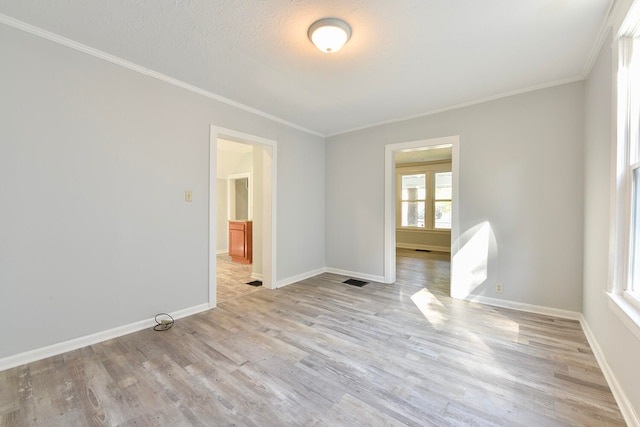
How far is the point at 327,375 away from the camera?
1914 millimetres

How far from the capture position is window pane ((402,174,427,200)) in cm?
772

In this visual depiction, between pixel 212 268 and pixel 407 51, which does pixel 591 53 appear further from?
pixel 212 268

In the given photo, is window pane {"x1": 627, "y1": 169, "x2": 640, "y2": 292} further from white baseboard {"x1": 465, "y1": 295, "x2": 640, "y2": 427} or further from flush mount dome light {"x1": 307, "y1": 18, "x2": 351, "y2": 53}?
flush mount dome light {"x1": 307, "y1": 18, "x2": 351, "y2": 53}

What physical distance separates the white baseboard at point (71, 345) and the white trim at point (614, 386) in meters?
3.60

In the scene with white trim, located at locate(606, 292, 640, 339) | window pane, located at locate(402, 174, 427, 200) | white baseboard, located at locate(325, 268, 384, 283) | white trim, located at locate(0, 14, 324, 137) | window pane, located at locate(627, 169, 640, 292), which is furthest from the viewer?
window pane, located at locate(402, 174, 427, 200)

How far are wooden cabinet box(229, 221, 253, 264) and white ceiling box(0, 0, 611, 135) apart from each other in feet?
10.2

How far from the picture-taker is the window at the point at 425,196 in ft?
24.2

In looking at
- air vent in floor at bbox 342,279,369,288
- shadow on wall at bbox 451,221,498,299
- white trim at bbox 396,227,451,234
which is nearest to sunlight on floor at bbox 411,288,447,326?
shadow on wall at bbox 451,221,498,299

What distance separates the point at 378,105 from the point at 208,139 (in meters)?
2.25

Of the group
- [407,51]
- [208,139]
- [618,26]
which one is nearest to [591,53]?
[618,26]

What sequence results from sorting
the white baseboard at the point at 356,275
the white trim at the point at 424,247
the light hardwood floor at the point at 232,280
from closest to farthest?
the light hardwood floor at the point at 232,280 < the white baseboard at the point at 356,275 < the white trim at the point at 424,247

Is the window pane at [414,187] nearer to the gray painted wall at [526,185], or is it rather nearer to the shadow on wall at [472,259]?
the gray painted wall at [526,185]

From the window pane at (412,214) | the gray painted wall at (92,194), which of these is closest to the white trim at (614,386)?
the gray painted wall at (92,194)

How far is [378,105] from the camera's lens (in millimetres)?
3514
